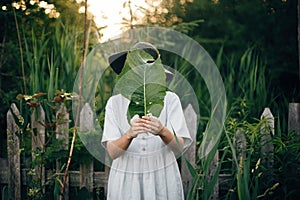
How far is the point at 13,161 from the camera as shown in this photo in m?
2.77

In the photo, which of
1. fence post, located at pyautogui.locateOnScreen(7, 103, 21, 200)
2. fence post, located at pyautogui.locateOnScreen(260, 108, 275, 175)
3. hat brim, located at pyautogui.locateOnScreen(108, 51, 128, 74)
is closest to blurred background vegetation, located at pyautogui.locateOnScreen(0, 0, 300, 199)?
fence post, located at pyautogui.locateOnScreen(260, 108, 275, 175)

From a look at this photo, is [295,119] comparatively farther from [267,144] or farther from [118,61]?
[118,61]

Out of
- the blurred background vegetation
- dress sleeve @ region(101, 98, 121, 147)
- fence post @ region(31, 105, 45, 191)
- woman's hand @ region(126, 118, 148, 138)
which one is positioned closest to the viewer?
woman's hand @ region(126, 118, 148, 138)

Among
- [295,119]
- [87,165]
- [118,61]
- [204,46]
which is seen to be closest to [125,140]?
[118,61]

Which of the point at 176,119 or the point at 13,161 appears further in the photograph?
the point at 13,161

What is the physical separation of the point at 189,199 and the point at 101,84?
145 centimetres

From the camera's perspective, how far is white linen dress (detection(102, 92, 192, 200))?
2021mm

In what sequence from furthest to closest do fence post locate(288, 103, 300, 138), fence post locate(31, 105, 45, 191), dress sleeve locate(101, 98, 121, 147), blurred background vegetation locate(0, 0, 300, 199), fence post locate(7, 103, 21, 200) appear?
blurred background vegetation locate(0, 0, 300, 199)
fence post locate(288, 103, 300, 138)
fence post locate(7, 103, 21, 200)
fence post locate(31, 105, 45, 191)
dress sleeve locate(101, 98, 121, 147)

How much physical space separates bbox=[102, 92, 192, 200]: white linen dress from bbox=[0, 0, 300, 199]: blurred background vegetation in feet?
2.44

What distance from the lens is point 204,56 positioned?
3.91 meters

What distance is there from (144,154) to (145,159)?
0.03 metres

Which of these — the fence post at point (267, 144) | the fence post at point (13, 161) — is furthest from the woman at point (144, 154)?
the fence post at point (13, 161)

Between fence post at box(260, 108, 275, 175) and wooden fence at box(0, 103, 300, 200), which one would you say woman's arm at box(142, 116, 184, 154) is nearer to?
A: wooden fence at box(0, 103, 300, 200)

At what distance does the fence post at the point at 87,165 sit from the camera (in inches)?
107
